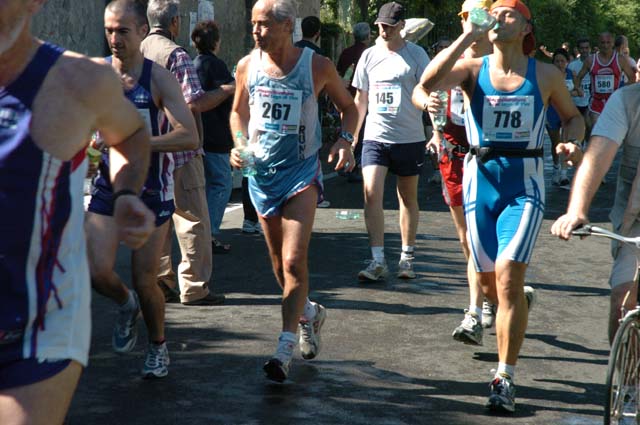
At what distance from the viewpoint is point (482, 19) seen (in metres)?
6.13

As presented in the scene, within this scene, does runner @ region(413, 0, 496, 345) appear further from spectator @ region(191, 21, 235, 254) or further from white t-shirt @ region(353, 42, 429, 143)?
spectator @ region(191, 21, 235, 254)

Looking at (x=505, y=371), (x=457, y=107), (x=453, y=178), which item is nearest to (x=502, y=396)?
(x=505, y=371)

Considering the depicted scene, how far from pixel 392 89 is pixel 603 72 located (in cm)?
900

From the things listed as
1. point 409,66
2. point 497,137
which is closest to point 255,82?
point 497,137

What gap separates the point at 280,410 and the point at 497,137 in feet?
6.15

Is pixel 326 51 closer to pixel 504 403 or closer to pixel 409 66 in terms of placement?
pixel 409 66

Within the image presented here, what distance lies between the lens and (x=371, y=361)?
680cm

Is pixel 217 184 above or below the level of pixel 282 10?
below

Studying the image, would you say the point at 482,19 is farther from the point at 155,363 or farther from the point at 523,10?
the point at 155,363

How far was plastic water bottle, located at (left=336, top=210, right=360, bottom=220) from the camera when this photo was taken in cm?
1296

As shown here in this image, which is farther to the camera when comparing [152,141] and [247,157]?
[247,157]

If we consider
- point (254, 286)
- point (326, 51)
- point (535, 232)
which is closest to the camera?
point (535, 232)

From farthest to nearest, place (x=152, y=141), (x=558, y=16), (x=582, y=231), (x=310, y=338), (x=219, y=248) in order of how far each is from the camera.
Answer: (x=558, y=16) < (x=219, y=248) < (x=310, y=338) < (x=152, y=141) < (x=582, y=231)

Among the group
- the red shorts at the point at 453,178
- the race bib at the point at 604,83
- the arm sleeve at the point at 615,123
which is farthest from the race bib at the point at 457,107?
the race bib at the point at 604,83
